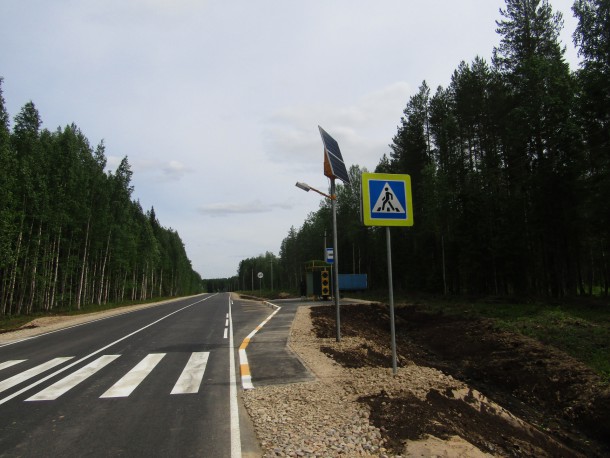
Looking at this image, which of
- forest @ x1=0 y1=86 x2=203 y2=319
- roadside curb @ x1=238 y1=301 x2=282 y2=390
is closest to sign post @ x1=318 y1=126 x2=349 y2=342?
roadside curb @ x1=238 y1=301 x2=282 y2=390

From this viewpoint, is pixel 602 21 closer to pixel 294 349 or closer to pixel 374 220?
pixel 374 220

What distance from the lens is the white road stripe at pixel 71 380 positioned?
696 centimetres

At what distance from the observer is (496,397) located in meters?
8.97

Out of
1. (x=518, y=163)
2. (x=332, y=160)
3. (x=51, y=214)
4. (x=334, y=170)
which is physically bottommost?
(x=334, y=170)

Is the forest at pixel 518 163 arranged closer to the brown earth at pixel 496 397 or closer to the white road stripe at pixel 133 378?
the brown earth at pixel 496 397

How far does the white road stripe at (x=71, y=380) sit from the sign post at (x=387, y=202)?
20.1 feet

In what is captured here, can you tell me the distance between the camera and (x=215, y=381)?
7.78 meters

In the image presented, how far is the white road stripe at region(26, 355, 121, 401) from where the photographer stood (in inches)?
274

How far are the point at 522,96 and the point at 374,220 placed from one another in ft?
86.6

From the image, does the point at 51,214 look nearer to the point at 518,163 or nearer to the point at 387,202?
the point at 387,202

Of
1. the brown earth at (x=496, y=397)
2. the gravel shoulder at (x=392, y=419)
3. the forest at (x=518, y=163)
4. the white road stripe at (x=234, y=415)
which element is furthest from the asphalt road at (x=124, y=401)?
the forest at (x=518, y=163)

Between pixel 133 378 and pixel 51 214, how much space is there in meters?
29.0

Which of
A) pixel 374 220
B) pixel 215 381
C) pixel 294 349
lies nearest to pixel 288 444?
pixel 215 381

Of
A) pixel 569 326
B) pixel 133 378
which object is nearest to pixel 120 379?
pixel 133 378
